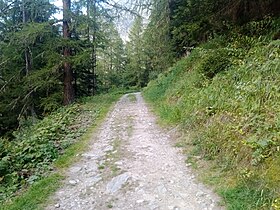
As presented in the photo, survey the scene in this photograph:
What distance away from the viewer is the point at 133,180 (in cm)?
441

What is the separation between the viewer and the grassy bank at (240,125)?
3.59 m

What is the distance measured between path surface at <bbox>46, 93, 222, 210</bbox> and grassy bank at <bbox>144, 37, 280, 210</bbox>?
36 centimetres

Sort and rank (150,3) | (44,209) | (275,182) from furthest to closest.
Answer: (150,3)
(44,209)
(275,182)

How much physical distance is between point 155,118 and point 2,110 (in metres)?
11.8

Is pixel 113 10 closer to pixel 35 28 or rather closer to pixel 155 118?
pixel 35 28

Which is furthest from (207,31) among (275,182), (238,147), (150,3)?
(275,182)

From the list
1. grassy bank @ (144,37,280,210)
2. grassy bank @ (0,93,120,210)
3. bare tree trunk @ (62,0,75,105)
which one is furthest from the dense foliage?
grassy bank @ (144,37,280,210)

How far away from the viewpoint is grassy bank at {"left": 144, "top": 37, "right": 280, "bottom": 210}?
11.8 feet

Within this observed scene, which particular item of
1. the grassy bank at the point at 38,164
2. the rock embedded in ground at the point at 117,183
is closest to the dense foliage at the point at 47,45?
the grassy bank at the point at 38,164

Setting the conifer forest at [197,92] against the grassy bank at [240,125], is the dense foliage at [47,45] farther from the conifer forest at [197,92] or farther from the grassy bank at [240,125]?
the grassy bank at [240,125]

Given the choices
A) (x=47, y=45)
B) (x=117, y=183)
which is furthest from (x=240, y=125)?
(x=47, y=45)

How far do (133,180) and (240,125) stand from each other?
5.95 ft

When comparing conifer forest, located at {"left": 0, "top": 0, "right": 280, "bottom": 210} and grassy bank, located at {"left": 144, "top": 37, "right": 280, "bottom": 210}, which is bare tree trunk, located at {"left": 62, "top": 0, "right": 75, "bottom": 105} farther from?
grassy bank, located at {"left": 144, "top": 37, "right": 280, "bottom": 210}

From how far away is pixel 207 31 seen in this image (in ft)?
35.7
